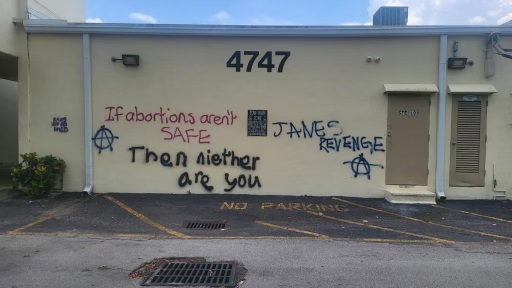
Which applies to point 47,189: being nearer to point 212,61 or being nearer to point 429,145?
point 212,61

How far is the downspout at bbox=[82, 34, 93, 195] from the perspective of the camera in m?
9.47

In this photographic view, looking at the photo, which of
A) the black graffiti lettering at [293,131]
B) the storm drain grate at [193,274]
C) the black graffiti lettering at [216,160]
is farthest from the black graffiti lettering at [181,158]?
the storm drain grate at [193,274]

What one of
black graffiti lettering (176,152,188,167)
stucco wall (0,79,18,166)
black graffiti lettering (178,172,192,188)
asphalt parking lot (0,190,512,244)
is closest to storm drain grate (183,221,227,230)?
asphalt parking lot (0,190,512,244)

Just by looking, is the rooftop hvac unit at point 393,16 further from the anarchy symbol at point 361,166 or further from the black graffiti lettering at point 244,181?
the black graffiti lettering at point 244,181

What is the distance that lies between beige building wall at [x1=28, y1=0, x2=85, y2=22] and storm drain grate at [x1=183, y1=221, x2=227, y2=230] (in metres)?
6.89

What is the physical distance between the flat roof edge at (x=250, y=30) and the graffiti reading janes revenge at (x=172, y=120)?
5.92ft

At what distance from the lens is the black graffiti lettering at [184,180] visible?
966 cm

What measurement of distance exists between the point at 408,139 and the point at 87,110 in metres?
7.49

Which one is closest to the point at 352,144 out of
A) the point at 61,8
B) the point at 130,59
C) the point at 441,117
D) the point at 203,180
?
the point at 441,117

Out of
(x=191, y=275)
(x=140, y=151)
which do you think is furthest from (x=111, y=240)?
(x=140, y=151)

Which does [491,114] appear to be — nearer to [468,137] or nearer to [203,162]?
[468,137]

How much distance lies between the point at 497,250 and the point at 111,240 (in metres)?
5.62

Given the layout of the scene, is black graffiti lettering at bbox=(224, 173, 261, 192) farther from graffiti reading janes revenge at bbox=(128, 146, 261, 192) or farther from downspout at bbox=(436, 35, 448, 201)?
downspout at bbox=(436, 35, 448, 201)

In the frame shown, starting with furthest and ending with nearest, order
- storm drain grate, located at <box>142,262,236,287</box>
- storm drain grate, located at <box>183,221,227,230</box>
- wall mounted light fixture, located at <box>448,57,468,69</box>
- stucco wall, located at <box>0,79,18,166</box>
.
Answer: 1. stucco wall, located at <box>0,79,18,166</box>
2. wall mounted light fixture, located at <box>448,57,468,69</box>
3. storm drain grate, located at <box>183,221,227,230</box>
4. storm drain grate, located at <box>142,262,236,287</box>
